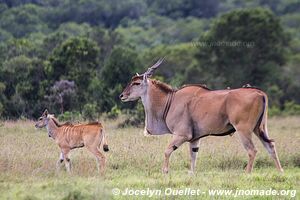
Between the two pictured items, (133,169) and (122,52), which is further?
(122,52)

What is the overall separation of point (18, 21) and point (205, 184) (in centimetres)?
3987

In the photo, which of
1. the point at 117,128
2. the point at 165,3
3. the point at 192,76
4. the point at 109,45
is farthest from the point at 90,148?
the point at 165,3

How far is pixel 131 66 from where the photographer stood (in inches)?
920

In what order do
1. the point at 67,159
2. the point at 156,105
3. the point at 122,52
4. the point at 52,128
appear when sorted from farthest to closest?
the point at 122,52, the point at 52,128, the point at 156,105, the point at 67,159

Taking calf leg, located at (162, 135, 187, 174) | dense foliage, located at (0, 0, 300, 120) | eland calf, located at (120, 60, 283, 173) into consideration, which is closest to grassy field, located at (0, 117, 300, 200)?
calf leg, located at (162, 135, 187, 174)

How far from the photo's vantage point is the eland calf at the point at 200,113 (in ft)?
35.1

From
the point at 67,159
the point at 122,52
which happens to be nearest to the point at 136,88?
the point at 67,159

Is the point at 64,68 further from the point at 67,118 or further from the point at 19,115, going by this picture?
the point at 67,118

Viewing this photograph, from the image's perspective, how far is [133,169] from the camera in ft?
36.7

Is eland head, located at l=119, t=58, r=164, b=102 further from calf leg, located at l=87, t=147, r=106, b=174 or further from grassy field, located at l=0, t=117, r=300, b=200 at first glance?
calf leg, located at l=87, t=147, r=106, b=174

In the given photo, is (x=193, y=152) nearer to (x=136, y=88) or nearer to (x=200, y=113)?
(x=200, y=113)

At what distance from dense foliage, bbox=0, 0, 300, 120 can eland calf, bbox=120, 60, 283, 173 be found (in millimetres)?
6132

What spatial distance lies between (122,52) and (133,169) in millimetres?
12865

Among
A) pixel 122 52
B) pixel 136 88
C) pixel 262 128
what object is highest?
pixel 136 88
